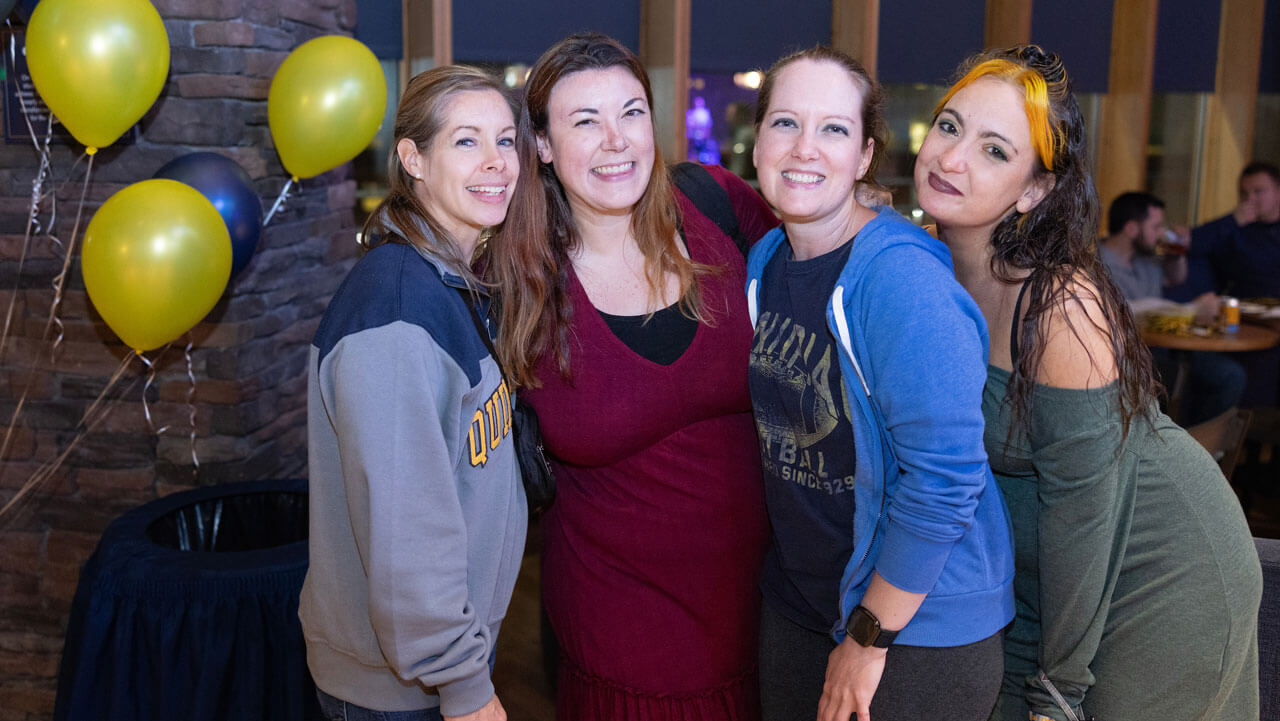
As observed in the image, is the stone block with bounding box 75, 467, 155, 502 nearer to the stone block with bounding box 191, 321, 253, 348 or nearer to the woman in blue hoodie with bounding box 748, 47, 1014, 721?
the stone block with bounding box 191, 321, 253, 348

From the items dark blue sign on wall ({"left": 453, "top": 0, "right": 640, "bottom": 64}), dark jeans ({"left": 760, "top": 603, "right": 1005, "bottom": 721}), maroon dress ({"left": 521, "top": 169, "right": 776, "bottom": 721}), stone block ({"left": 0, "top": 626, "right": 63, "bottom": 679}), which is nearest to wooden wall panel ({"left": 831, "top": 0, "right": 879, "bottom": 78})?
dark blue sign on wall ({"left": 453, "top": 0, "right": 640, "bottom": 64})

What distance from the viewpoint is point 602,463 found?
1.69 meters

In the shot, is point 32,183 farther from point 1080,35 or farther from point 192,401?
point 1080,35

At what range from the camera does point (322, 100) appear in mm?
2361

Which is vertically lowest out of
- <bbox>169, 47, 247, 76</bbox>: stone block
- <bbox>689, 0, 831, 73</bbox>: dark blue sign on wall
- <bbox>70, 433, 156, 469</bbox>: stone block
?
<bbox>70, 433, 156, 469</bbox>: stone block

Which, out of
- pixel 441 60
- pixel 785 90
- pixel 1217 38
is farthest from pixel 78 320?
pixel 1217 38

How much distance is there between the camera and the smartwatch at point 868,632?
130 cm

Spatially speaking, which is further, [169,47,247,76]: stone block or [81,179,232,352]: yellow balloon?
[169,47,247,76]: stone block

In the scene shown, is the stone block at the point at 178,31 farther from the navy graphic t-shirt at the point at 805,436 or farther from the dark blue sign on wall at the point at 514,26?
the navy graphic t-shirt at the point at 805,436

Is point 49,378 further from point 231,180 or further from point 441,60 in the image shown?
point 441,60

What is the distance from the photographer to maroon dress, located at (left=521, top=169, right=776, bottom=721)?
166 centimetres

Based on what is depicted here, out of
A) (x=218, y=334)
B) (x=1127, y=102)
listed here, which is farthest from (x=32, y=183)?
(x=1127, y=102)

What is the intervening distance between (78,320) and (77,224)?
0.29 metres

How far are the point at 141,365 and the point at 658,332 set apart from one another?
5.45 feet
